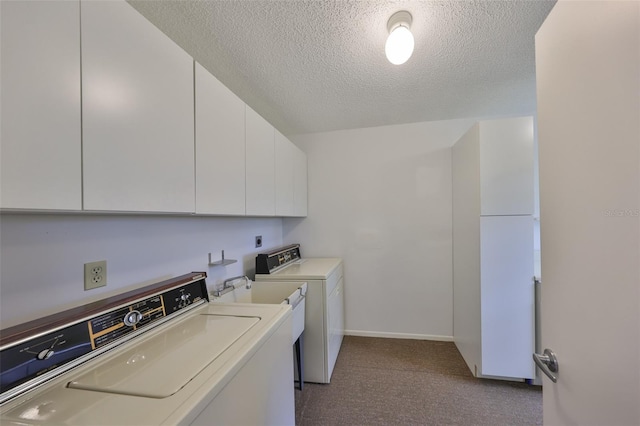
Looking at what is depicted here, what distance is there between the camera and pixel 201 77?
3.74 ft

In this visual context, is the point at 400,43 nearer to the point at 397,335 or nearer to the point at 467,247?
the point at 467,247

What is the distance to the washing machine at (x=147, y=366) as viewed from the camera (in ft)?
1.99

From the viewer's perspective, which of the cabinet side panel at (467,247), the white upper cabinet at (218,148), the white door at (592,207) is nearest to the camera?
the white door at (592,207)

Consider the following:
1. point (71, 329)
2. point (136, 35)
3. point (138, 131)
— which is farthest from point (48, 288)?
point (136, 35)

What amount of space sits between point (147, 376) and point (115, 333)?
0.32 meters

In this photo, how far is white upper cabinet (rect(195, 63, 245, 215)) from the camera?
1.14 metres

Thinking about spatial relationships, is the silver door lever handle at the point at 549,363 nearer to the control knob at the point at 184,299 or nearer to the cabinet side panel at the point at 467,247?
the cabinet side panel at the point at 467,247

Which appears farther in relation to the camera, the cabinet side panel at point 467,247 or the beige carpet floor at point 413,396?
the cabinet side panel at point 467,247

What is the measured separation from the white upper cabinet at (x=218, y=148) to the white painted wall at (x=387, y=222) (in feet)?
4.97

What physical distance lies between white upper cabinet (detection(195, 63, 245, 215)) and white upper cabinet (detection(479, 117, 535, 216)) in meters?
1.84

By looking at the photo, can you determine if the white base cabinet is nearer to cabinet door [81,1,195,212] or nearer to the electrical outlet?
cabinet door [81,1,195,212]

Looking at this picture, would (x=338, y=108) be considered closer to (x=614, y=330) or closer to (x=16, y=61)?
(x=16, y=61)

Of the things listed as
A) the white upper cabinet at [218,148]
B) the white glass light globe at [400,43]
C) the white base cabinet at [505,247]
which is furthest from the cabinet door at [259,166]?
the white base cabinet at [505,247]

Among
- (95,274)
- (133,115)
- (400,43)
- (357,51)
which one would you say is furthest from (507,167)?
(95,274)
